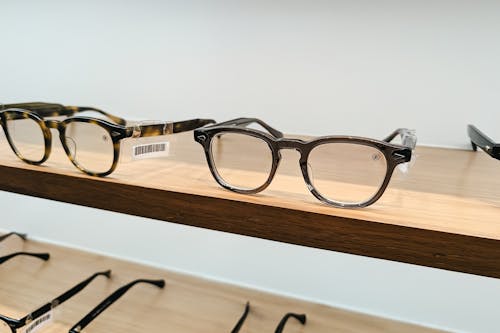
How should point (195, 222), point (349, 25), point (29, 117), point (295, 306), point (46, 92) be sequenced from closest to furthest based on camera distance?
point (195, 222), point (29, 117), point (349, 25), point (295, 306), point (46, 92)

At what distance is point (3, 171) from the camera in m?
0.49

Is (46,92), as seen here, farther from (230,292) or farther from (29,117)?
(230,292)

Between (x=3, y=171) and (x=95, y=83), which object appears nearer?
(x=3, y=171)

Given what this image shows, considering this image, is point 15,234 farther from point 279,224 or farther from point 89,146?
point 279,224

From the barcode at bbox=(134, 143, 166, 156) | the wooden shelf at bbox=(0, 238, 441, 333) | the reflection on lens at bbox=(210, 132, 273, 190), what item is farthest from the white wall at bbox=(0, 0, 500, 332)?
the barcode at bbox=(134, 143, 166, 156)

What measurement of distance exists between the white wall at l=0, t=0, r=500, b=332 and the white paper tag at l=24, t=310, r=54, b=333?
27 centimetres

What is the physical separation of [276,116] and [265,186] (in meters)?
0.32

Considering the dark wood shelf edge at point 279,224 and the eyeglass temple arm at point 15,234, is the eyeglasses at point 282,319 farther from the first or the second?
the eyeglass temple arm at point 15,234

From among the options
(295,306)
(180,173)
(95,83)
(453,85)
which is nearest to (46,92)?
(95,83)

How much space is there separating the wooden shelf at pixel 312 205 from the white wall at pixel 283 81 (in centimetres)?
15

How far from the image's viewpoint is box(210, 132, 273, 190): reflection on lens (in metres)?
0.44

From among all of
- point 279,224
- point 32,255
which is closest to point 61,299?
point 32,255

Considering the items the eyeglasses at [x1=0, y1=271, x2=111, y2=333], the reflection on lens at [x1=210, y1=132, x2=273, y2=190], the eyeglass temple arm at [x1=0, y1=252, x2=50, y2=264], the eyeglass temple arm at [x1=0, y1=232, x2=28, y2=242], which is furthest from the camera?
the eyeglass temple arm at [x1=0, y1=232, x2=28, y2=242]

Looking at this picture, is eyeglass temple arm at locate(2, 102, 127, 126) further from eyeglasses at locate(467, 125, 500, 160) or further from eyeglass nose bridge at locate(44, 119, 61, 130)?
eyeglasses at locate(467, 125, 500, 160)
